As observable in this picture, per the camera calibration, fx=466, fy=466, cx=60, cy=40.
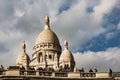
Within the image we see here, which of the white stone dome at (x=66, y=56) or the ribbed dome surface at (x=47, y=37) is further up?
the ribbed dome surface at (x=47, y=37)

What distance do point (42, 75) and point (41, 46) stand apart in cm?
7537

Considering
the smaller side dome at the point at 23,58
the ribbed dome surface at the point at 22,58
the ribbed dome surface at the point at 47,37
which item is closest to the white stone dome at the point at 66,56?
the ribbed dome surface at the point at 47,37

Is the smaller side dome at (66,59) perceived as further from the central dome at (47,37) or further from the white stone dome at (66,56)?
the central dome at (47,37)

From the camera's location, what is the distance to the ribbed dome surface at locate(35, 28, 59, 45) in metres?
137

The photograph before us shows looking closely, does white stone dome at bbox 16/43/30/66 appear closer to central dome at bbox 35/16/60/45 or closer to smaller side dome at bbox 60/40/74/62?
central dome at bbox 35/16/60/45

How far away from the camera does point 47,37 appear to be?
13762cm

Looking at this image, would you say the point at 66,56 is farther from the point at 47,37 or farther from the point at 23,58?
the point at 23,58

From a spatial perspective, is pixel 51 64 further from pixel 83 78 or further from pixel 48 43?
pixel 83 78

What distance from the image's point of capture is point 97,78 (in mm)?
62094

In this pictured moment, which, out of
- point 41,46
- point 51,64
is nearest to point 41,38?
point 41,46

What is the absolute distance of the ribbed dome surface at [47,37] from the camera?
137 metres

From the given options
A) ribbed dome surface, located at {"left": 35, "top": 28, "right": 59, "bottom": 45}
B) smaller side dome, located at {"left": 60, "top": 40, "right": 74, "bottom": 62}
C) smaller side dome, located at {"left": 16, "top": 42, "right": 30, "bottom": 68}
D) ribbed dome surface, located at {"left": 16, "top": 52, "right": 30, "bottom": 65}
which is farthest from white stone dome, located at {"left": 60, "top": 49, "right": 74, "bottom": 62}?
ribbed dome surface, located at {"left": 16, "top": 52, "right": 30, "bottom": 65}

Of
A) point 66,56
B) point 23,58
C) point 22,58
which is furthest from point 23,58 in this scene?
point 66,56

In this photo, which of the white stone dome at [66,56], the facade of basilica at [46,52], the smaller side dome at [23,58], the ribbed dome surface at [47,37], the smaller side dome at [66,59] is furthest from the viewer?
the ribbed dome surface at [47,37]
